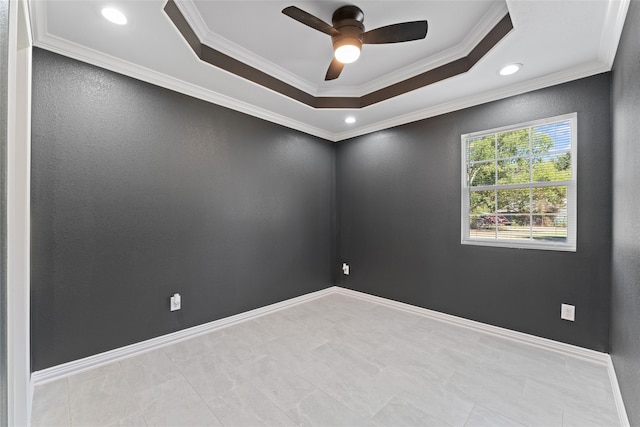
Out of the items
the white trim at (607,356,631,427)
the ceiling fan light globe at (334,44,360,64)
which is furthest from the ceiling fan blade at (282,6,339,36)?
the white trim at (607,356,631,427)

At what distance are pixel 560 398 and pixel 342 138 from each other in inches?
142

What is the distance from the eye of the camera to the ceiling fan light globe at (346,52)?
204cm

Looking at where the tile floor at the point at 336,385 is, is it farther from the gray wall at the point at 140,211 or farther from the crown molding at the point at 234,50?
the crown molding at the point at 234,50

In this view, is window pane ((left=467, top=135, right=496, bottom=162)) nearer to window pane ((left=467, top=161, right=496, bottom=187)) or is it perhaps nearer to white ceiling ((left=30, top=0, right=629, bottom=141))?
window pane ((left=467, top=161, right=496, bottom=187))

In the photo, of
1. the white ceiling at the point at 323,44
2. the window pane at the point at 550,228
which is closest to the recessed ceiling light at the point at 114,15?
the white ceiling at the point at 323,44

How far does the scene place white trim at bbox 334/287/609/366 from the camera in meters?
2.26

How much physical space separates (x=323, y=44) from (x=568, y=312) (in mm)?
3160

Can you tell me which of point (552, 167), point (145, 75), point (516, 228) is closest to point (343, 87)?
point (145, 75)

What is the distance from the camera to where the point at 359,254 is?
4.00 metres

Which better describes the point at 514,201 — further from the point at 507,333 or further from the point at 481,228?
the point at 507,333

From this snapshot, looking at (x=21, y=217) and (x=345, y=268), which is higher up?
(x=21, y=217)

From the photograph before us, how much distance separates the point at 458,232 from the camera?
3.05 m

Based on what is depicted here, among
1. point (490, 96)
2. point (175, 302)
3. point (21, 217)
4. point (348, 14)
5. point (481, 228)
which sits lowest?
point (175, 302)

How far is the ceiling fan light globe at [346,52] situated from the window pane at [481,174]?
1819 millimetres
